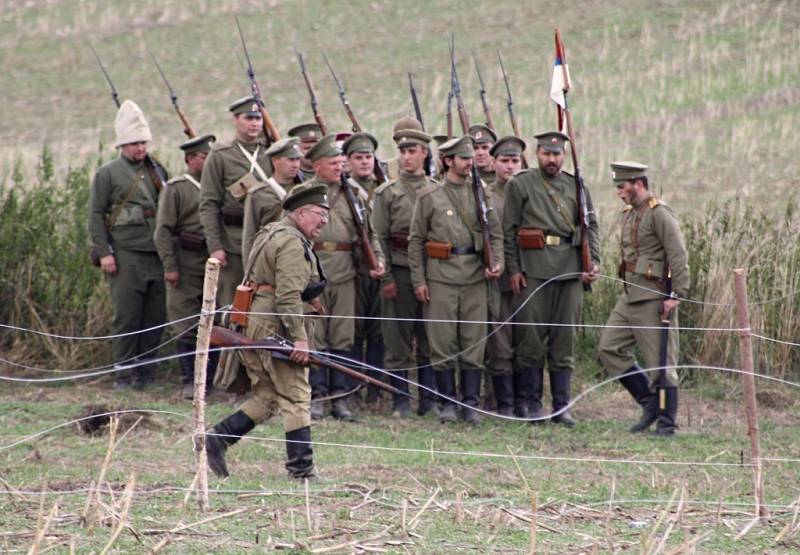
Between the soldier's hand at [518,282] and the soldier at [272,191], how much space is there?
1898 millimetres

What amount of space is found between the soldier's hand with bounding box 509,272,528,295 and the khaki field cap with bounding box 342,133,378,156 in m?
1.54

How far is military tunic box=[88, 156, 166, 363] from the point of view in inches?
519

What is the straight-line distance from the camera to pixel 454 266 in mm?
12328

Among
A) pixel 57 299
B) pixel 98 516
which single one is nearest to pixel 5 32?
pixel 57 299

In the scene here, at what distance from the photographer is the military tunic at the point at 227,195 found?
12531 mm

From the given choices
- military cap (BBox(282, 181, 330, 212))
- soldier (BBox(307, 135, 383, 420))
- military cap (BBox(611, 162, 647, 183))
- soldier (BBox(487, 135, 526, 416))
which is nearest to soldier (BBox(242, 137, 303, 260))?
soldier (BBox(307, 135, 383, 420))

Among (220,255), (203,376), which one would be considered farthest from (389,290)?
(203,376)

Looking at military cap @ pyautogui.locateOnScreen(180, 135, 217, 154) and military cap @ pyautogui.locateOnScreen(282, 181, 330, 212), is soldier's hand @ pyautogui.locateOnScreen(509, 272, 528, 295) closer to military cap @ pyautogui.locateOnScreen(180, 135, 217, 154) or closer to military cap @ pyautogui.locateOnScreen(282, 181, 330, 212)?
military cap @ pyautogui.locateOnScreen(180, 135, 217, 154)

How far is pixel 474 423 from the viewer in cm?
1221

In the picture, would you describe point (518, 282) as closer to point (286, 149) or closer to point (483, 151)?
point (483, 151)

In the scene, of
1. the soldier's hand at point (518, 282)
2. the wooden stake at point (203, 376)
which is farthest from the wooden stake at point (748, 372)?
the soldier's hand at point (518, 282)

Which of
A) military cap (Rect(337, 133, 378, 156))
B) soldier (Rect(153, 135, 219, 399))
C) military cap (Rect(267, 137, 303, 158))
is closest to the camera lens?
military cap (Rect(267, 137, 303, 158))

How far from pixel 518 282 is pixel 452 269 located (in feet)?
1.83

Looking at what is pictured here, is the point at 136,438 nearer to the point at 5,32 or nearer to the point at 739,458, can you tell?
the point at 739,458
